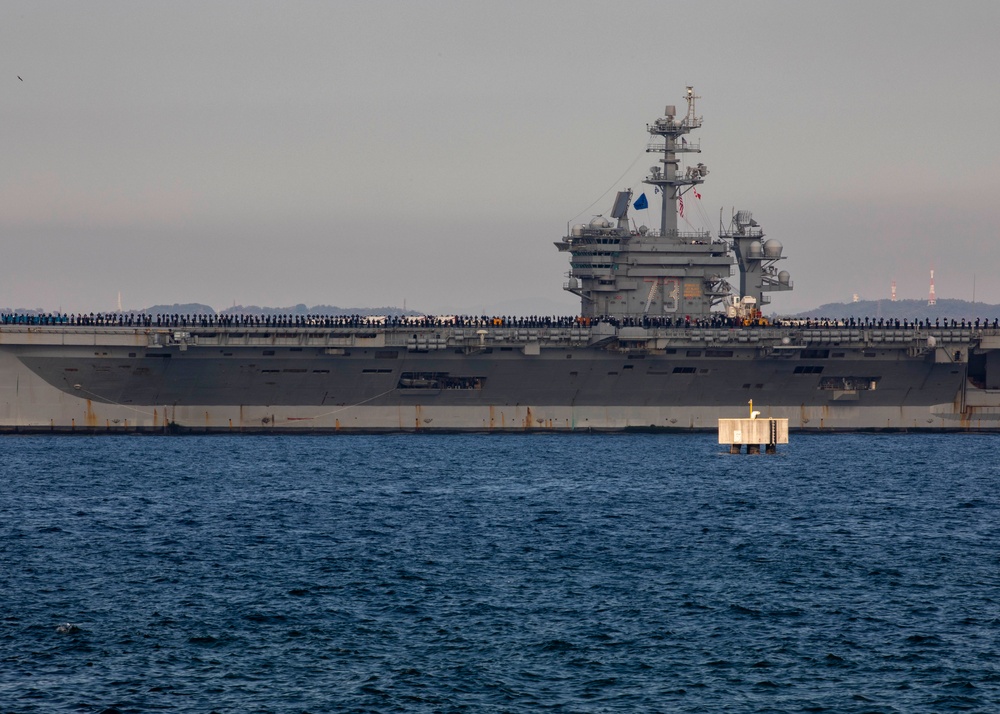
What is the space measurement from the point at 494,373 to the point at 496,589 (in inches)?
894

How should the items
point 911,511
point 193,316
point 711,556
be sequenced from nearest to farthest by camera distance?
1. point 711,556
2. point 911,511
3. point 193,316

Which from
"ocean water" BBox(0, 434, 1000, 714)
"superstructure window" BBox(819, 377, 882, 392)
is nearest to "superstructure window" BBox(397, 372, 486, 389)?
"ocean water" BBox(0, 434, 1000, 714)

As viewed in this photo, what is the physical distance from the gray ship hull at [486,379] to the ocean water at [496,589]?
5.10m

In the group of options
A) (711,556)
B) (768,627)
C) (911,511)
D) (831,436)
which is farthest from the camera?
(831,436)

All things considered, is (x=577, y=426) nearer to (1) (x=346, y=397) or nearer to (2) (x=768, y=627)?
(1) (x=346, y=397)

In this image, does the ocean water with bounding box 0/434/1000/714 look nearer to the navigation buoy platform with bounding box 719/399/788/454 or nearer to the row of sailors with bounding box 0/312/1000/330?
the navigation buoy platform with bounding box 719/399/788/454

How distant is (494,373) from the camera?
41938mm

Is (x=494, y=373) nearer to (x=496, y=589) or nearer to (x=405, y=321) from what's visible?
(x=405, y=321)

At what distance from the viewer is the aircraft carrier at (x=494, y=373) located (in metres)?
39.8

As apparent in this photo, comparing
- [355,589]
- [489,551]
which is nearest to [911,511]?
[489,551]

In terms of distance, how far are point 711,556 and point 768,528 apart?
370 centimetres

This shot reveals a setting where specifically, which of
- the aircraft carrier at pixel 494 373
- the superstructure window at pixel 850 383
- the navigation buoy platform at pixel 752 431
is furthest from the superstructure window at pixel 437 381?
the superstructure window at pixel 850 383

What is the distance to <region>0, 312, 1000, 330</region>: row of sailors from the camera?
1593 inches

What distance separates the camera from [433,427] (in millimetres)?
42906
